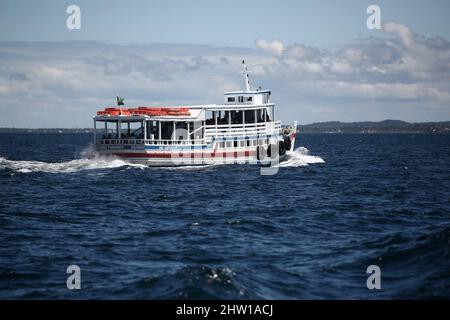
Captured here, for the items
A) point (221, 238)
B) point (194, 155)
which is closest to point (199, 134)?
point (194, 155)

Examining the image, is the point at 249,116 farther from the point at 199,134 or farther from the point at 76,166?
the point at 76,166

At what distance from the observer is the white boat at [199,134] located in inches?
2141

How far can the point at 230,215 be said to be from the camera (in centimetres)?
3116

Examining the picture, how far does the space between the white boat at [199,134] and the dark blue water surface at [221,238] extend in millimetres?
8464

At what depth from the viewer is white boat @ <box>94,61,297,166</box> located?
54.4m

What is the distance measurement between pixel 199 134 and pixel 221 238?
1279 inches

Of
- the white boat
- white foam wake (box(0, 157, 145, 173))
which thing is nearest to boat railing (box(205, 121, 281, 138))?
the white boat

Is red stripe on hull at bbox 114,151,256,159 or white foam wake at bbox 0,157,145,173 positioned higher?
red stripe on hull at bbox 114,151,256,159

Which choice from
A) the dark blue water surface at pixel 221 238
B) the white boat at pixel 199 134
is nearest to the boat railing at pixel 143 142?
the white boat at pixel 199 134

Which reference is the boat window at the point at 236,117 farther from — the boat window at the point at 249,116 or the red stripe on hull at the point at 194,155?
the red stripe on hull at the point at 194,155

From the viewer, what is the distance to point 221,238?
997 inches

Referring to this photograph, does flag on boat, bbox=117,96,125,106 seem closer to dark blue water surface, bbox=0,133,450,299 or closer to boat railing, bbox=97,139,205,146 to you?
boat railing, bbox=97,139,205,146

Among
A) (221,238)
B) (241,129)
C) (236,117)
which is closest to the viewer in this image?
(221,238)
